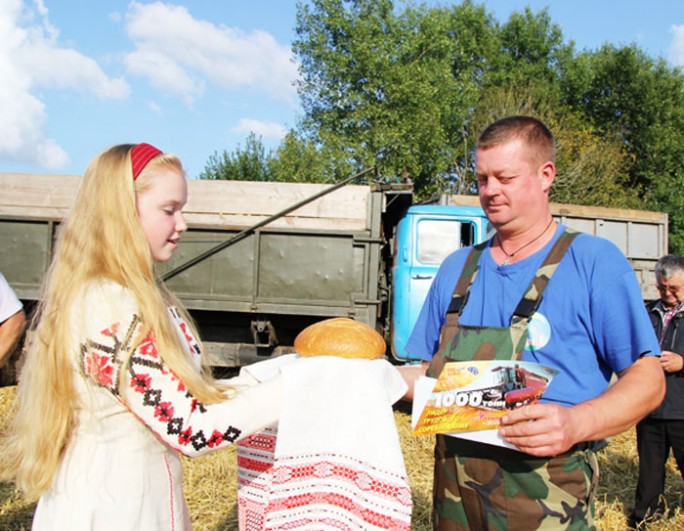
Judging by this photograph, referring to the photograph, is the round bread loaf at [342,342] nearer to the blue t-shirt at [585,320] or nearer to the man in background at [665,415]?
the blue t-shirt at [585,320]

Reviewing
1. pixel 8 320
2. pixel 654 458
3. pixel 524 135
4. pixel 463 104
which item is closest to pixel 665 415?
pixel 654 458

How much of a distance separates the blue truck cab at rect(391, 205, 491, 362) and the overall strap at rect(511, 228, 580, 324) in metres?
5.75

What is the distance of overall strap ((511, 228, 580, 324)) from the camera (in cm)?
188

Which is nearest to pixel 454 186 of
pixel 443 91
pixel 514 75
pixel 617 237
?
pixel 443 91

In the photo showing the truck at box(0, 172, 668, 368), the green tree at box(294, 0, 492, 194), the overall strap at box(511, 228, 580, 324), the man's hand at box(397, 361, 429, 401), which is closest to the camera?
the overall strap at box(511, 228, 580, 324)

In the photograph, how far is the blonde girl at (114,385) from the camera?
1.50m

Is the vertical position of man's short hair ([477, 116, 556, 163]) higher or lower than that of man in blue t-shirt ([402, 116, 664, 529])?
higher

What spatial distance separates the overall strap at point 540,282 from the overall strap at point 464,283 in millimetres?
234

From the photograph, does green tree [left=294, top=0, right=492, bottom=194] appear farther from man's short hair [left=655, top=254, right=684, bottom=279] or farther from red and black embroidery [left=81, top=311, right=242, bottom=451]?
red and black embroidery [left=81, top=311, right=242, bottom=451]

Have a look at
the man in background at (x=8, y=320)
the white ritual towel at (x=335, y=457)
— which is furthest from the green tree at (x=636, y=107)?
the white ritual towel at (x=335, y=457)

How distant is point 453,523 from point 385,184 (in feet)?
17.6

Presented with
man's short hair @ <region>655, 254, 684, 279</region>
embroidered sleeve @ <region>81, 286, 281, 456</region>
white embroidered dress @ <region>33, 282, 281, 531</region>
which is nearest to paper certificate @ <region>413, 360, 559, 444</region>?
white embroidered dress @ <region>33, 282, 281, 531</region>

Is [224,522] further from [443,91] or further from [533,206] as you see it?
[443,91]

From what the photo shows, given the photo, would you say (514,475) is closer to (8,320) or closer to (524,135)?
(524,135)
